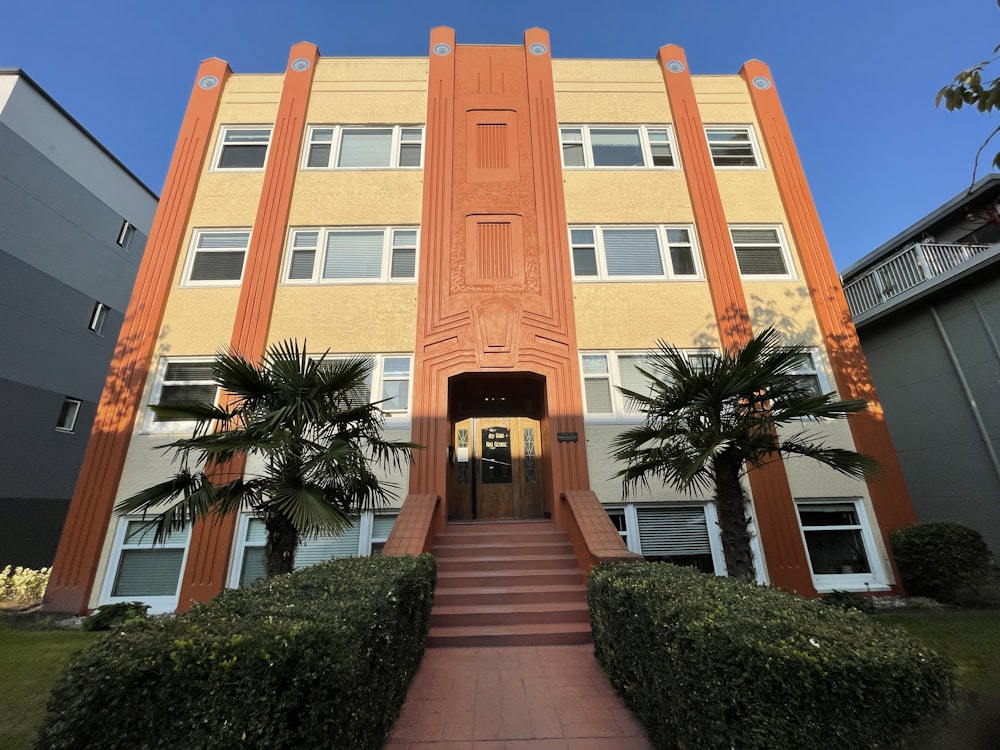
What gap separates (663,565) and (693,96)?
12302 mm

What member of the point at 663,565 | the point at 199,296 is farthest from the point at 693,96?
the point at 199,296

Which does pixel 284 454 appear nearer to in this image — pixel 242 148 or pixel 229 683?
pixel 229 683

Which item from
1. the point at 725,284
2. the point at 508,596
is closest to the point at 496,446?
the point at 508,596

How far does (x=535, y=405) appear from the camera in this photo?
10.4m

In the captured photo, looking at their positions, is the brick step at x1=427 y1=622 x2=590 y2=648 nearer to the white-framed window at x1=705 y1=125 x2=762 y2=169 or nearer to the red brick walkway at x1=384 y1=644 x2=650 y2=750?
the red brick walkway at x1=384 y1=644 x2=650 y2=750

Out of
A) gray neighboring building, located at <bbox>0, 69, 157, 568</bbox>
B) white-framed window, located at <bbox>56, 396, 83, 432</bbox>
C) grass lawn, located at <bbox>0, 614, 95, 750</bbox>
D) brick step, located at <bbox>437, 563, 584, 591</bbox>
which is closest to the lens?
grass lawn, located at <bbox>0, 614, 95, 750</bbox>

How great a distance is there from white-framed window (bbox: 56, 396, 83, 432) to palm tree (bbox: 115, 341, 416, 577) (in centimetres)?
1026

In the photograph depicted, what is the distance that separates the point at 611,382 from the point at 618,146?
21.5ft

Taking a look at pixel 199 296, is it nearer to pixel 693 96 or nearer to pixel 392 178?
pixel 392 178

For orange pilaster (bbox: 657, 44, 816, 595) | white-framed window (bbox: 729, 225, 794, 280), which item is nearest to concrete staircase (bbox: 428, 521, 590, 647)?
orange pilaster (bbox: 657, 44, 816, 595)

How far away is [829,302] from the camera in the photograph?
390 inches

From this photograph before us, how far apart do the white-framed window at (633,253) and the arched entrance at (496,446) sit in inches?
119

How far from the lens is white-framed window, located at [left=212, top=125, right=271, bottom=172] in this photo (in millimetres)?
11070

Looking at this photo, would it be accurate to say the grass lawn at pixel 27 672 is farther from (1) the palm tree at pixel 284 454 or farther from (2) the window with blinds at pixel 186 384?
(2) the window with blinds at pixel 186 384
